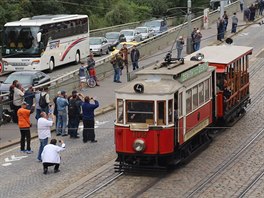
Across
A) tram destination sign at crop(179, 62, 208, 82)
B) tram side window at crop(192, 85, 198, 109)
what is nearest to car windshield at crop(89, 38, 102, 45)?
tram destination sign at crop(179, 62, 208, 82)

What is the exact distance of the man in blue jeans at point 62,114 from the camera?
25.3m

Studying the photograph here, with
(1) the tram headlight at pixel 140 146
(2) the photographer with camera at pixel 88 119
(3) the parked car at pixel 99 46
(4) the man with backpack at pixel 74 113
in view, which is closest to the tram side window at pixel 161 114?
(1) the tram headlight at pixel 140 146

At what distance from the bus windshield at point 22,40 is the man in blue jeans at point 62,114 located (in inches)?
694

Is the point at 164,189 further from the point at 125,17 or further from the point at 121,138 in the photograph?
the point at 125,17

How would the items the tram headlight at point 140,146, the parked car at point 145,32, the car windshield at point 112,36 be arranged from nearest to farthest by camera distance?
the tram headlight at point 140,146, the car windshield at point 112,36, the parked car at point 145,32

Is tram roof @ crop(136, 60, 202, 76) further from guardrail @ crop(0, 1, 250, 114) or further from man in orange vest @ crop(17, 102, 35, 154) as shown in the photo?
guardrail @ crop(0, 1, 250, 114)

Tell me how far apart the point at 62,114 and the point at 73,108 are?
0.48 m

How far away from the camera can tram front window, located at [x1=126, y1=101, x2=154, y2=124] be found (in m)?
20.3

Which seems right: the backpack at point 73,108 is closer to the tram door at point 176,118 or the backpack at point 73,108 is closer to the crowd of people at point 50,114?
the crowd of people at point 50,114

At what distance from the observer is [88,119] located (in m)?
24.5

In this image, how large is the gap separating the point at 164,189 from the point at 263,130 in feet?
25.5

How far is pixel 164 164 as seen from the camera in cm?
2073

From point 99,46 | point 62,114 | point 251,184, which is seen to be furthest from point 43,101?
point 99,46

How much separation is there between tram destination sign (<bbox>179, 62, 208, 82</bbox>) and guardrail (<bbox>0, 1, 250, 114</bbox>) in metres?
7.94
